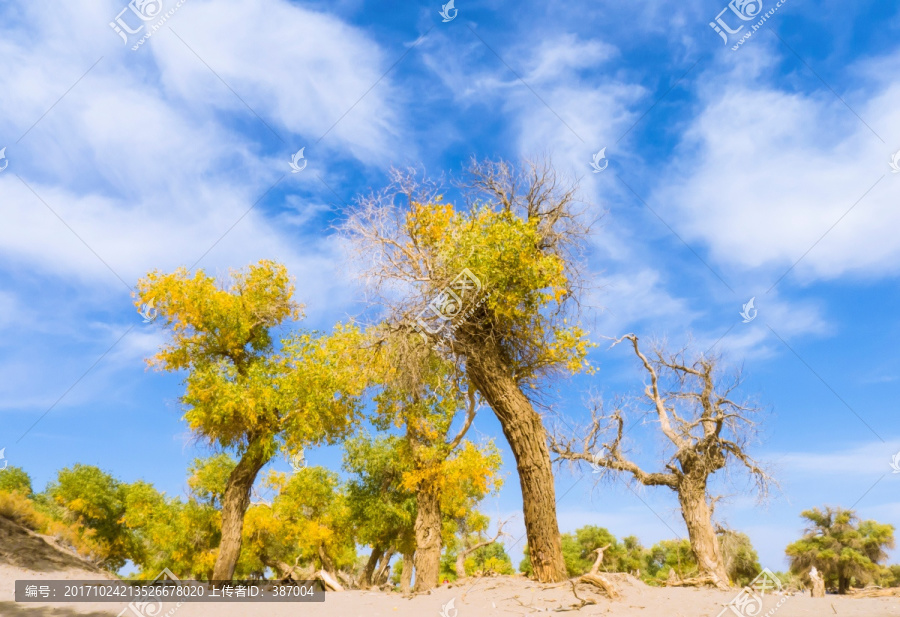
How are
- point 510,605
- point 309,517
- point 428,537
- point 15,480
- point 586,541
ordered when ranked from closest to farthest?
point 510,605 < point 428,537 < point 309,517 < point 15,480 < point 586,541

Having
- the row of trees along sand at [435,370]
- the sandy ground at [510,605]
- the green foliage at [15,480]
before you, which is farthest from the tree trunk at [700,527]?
the green foliage at [15,480]

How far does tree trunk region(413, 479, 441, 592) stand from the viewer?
13195 millimetres

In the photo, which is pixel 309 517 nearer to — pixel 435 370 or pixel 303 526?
pixel 303 526

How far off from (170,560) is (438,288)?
113 ft

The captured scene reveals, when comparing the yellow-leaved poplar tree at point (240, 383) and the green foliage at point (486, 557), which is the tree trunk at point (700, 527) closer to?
the yellow-leaved poplar tree at point (240, 383)

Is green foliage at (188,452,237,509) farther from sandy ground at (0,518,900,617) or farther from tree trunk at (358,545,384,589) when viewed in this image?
sandy ground at (0,518,900,617)

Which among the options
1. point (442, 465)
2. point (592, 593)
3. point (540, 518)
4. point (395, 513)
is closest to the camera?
point (592, 593)

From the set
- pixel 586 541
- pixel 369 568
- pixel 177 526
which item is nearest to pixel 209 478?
pixel 177 526

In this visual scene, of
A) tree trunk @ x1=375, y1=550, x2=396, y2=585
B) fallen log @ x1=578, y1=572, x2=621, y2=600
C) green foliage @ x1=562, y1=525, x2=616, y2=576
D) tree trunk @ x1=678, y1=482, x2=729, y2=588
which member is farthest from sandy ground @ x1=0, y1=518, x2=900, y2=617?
green foliage @ x1=562, y1=525, x2=616, y2=576

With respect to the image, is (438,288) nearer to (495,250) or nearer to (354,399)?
(495,250)

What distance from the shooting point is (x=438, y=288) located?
10461 millimetres

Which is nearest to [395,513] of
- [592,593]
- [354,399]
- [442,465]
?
[354,399]

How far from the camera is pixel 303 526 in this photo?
26.7 metres

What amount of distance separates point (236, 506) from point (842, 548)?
112ft
